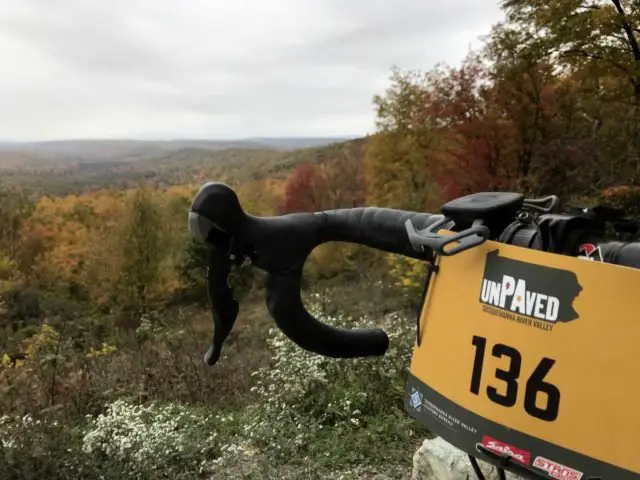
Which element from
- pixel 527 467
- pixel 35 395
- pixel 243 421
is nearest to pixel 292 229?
pixel 527 467

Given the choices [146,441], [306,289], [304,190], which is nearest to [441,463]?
[146,441]

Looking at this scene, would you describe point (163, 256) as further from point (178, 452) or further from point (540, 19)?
point (178, 452)

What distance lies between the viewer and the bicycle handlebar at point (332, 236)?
3.47 feet

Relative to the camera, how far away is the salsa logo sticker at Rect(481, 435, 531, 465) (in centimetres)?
99

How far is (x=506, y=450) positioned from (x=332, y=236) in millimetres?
609

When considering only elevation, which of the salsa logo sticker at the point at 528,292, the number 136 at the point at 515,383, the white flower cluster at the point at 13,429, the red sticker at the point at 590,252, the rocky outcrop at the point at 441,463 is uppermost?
the red sticker at the point at 590,252

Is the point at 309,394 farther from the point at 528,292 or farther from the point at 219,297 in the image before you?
the point at 528,292

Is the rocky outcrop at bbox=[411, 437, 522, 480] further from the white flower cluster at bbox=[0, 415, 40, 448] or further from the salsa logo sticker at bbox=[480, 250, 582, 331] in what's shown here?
the white flower cluster at bbox=[0, 415, 40, 448]

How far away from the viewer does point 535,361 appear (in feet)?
3.21

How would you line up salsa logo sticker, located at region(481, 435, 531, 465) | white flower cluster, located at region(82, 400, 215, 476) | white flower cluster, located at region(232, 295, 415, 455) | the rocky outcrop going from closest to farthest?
salsa logo sticker, located at region(481, 435, 531, 465) < the rocky outcrop < white flower cluster, located at region(82, 400, 215, 476) < white flower cluster, located at region(232, 295, 415, 455)

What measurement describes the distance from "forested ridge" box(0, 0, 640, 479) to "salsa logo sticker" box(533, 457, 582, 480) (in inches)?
32.7

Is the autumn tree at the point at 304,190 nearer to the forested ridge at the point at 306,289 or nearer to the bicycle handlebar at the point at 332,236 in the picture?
the forested ridge at the point at 306,289

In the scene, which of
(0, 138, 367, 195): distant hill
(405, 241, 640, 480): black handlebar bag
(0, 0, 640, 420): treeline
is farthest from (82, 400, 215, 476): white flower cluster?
(0, 138, 367, 195): distant hill

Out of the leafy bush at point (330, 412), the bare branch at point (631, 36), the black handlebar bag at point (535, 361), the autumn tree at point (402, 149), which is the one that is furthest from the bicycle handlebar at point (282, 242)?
the autumn tree at point (402, 149)
